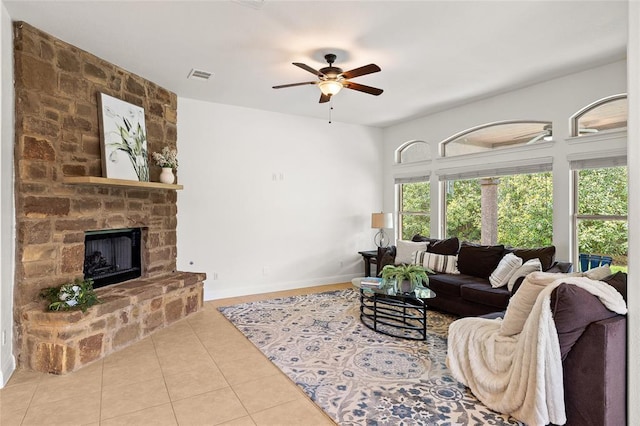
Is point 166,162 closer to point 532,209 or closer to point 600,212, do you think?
point 532,209

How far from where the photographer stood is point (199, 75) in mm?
4273

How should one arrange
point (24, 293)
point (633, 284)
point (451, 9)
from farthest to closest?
1. point (24, 293)
2. point (451, 9)
3. point (633, 284)

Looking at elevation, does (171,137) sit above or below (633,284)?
above

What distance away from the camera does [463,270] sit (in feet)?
15.8

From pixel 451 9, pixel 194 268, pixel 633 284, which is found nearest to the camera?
pixel 633 284

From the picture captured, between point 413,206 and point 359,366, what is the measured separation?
4.13m

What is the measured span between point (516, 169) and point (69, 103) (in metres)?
5.40

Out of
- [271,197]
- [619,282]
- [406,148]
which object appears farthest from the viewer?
[406,148]

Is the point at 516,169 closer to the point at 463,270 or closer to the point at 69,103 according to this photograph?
the point at 463,270

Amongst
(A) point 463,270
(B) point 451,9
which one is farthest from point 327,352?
(B) point 451,9

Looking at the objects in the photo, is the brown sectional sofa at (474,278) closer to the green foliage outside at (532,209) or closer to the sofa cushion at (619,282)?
the green foliage outside at (532,209)

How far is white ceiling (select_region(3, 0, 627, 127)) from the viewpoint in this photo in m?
2.86

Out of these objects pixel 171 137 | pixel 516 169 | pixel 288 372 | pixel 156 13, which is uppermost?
pixel 156 13

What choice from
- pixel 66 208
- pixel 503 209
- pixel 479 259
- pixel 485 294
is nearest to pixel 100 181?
pixel 66 208
